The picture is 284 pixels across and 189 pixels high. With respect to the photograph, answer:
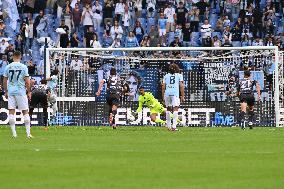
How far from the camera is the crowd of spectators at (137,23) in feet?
158

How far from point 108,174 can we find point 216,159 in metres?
3.88

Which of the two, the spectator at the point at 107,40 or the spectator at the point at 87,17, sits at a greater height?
the spectator at the point at 87,17

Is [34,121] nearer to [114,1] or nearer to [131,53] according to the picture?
[131,53]

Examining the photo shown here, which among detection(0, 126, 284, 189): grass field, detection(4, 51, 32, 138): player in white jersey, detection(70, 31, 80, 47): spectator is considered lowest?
detection(0, 126, 284, 189): grass field

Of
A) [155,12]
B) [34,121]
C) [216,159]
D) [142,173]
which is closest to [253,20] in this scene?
[155,12]

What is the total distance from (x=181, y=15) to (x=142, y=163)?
31297 millimetres

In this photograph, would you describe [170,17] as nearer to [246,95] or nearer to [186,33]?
[186,33]

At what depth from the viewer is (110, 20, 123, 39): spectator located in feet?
161

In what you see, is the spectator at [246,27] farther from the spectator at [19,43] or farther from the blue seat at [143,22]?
the spectator at [19,43]

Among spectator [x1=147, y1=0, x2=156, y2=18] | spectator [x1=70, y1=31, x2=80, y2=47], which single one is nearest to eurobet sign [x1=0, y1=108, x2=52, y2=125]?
spectator [x1=70, y1=31, x2=80, y2=47]

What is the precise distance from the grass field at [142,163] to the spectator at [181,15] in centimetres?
2172

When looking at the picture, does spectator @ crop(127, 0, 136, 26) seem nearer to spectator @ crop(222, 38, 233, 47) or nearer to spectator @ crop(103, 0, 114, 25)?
spectator @ crop(103, 0, 114, 25)

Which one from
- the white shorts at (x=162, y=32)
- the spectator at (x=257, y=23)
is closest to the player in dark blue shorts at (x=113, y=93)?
the white shorts at (x=162, y=32)

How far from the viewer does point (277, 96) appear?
134ft
